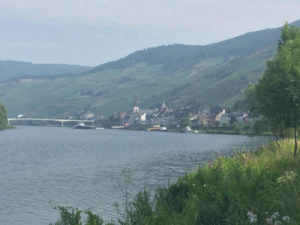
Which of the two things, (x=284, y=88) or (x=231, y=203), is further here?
(x=284, y=88)

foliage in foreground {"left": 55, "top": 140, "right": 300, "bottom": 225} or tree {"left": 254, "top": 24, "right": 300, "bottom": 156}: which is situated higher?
tree {"left": 254, "top": 24, "right": 300, "bottom": 156}

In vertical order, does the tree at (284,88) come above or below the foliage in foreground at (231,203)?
above

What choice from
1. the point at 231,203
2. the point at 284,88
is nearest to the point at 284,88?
the point at 284,88

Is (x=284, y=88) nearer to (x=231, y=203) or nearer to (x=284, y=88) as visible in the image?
(x=284, y=88)

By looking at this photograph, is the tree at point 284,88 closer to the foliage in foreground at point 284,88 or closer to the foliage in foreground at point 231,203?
the foliage in foreground at point 284,88

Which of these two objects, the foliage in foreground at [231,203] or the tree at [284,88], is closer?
the foliage in foreground at [231,203]

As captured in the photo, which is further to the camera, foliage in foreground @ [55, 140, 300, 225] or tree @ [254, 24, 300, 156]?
tree @ [254, 24, 300, 156]

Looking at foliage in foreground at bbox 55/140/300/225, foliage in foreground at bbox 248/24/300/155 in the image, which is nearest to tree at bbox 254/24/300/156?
foliage in foreground at bbox 248/24/300/155

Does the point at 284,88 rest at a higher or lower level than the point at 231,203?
higher

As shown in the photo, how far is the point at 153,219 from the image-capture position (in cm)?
1570

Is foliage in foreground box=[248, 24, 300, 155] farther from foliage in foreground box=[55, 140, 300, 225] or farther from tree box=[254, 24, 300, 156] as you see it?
foliage in foreground box=[55, 140, 300, 225]

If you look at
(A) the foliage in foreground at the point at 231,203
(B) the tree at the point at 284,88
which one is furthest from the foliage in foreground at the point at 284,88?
(A) the foliage in foreground at the point at 231,203

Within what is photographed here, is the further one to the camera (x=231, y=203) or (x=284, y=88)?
(x=284, y=88)

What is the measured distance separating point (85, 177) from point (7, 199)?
17392mm
